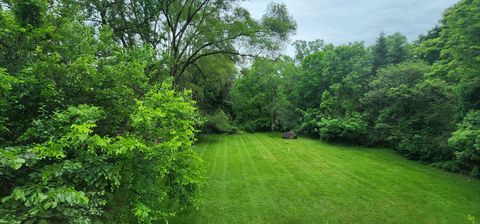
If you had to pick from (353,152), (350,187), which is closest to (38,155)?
(350,187)

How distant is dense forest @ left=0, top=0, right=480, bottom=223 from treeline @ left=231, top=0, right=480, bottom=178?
8cm

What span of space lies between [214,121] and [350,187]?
549 inches

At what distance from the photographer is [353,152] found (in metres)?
15.0

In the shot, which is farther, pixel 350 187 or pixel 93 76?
pixel 350 187

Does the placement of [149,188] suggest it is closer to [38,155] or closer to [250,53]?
[38,155]

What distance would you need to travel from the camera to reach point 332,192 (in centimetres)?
816

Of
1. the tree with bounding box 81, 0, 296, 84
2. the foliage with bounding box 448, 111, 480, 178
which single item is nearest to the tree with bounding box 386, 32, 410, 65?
the foliage with bounding box 448, 111, 480, 178

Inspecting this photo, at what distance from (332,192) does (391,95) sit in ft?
28.3

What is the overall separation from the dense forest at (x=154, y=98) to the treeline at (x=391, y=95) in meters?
0.08

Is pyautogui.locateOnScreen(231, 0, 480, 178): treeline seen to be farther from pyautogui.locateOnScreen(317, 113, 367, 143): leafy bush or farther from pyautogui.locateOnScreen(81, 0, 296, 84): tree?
pyautogui.locateOnScreen(81, 0, 296, 84): tree

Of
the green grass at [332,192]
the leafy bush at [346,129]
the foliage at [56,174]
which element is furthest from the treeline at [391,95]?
the foliage at [56,174]

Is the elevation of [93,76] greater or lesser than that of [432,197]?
greater

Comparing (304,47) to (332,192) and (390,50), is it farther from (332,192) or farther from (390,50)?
(332,192)

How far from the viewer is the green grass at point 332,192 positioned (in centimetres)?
640
